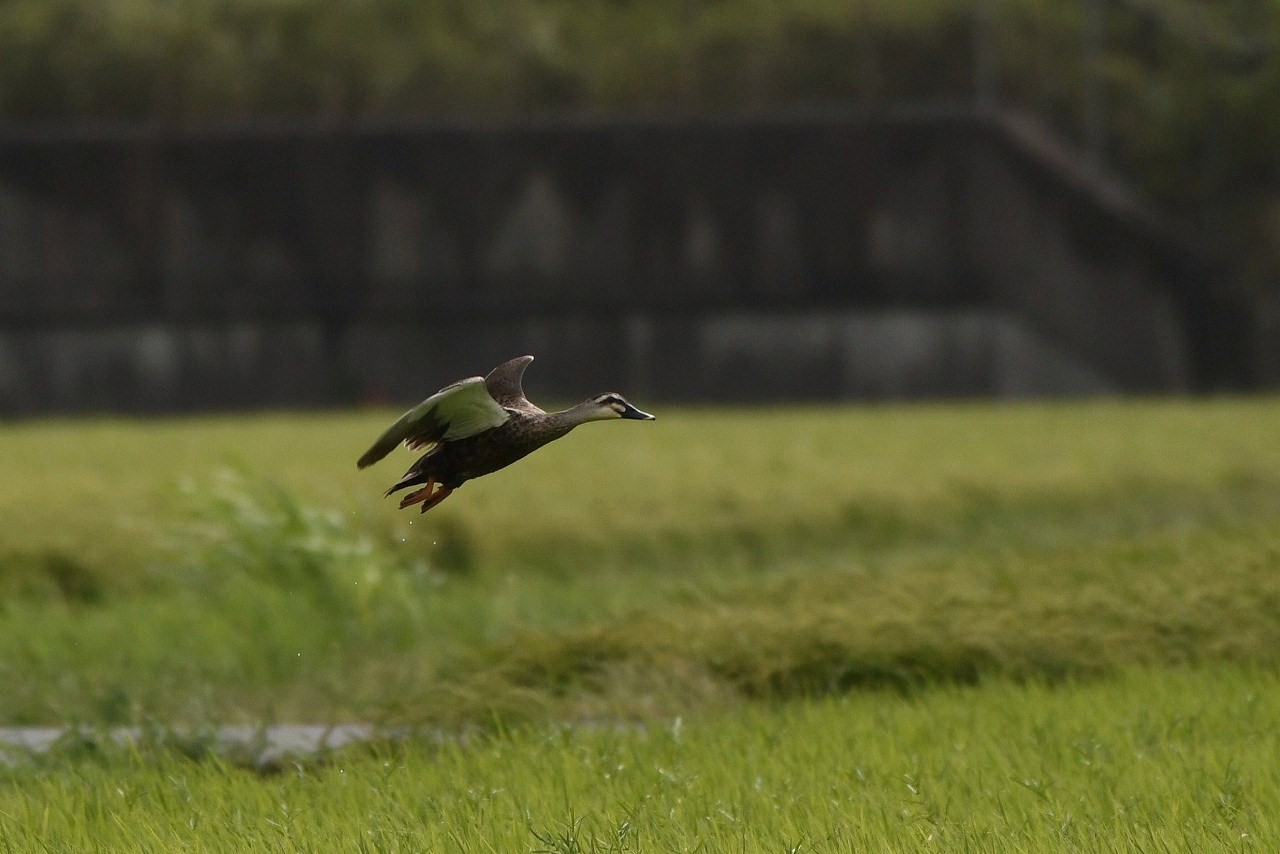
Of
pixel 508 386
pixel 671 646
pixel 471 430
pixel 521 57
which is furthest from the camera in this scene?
pixel 521 57

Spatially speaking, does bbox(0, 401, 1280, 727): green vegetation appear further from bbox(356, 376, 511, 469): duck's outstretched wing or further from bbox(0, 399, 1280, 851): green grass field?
bbox(356, 376, 511, 469): duck's outstretched wing

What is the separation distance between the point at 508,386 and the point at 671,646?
16.9 feet

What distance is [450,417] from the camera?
11.1ft

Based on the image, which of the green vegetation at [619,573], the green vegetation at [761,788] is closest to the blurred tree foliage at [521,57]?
the green vegetation at [619,573]

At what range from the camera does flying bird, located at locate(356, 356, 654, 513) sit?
3.26 m

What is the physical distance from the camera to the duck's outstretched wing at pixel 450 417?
3287 millimetres

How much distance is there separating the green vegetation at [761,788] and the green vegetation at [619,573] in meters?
0.75

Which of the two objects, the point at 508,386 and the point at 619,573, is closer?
the point at 508,386

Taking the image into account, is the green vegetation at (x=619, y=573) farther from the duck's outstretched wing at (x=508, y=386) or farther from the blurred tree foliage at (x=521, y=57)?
the blurred tree foliage at (x=521, y=57)

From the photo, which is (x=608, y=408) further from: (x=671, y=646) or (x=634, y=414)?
(x=671, y=646)

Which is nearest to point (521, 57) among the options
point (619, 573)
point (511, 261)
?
point (511, 261)

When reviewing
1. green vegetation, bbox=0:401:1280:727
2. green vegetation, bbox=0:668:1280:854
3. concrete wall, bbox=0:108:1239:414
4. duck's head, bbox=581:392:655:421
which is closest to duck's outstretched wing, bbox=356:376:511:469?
duck's head, bbox=581:392:655:421

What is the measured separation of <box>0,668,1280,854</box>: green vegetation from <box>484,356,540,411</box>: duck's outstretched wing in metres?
2.09

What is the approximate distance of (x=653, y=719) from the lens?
7.40 meters
